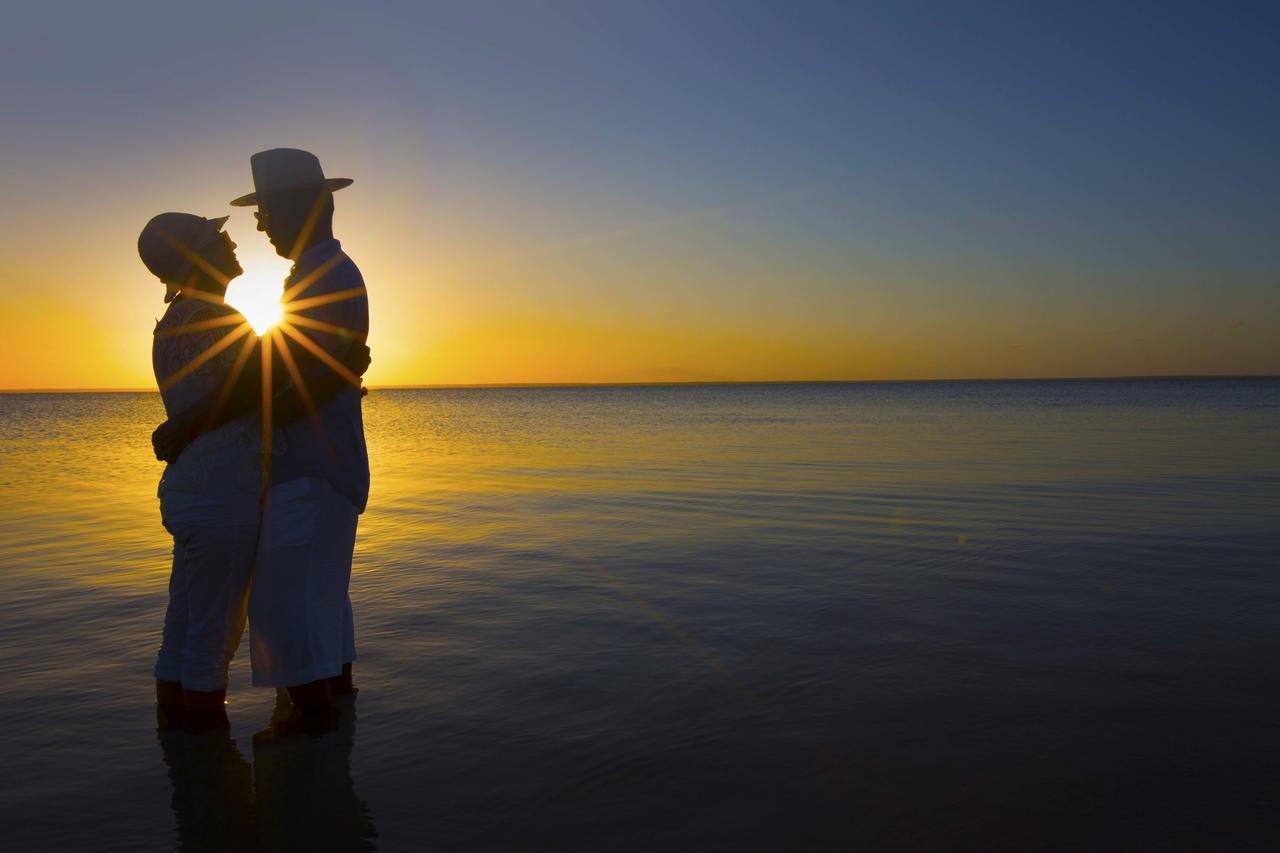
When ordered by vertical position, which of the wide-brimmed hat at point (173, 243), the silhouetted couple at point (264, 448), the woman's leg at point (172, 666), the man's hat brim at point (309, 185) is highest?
the man's hat brim at point (309, 185)

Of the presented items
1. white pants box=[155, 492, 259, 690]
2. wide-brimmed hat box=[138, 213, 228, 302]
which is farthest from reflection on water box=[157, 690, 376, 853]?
wide-brimmed hat box=[138, 213, 228, 302]

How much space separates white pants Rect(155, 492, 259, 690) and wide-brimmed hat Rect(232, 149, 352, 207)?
1162 mm

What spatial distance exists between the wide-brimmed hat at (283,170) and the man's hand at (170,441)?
36.8 inches

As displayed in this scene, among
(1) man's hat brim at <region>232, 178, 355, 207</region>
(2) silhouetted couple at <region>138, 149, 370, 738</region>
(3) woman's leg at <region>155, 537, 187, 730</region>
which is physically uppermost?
(1) man's hat brim at <region>232, 178, 355, 207</region>

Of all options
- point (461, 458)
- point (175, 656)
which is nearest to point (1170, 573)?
point (175, 656)

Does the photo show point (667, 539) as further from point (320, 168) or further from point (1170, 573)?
point (320, 168)

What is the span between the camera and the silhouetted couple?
11.1ft

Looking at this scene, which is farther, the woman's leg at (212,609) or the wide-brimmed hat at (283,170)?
the wide-brimmed hat at (283,170)

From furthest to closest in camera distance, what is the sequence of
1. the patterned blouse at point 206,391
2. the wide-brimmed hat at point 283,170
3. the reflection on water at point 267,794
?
the wide-brimmed hat at point 283,170 → the patterned blouse at point 206,391 → the reflection on water at point 267,794

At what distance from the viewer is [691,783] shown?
313 centimetres

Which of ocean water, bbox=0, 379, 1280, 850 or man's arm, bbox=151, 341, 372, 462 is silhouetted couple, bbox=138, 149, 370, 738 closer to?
man's arm, bbox=151, 341, 372, 462

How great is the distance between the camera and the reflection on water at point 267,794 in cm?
280

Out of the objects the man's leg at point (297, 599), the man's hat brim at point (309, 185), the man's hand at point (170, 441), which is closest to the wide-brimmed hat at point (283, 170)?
the man's hat brim at point (309, 185)

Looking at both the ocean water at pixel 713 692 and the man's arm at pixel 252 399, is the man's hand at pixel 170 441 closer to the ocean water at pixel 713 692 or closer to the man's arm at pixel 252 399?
the man's arm at pixel 252 399
